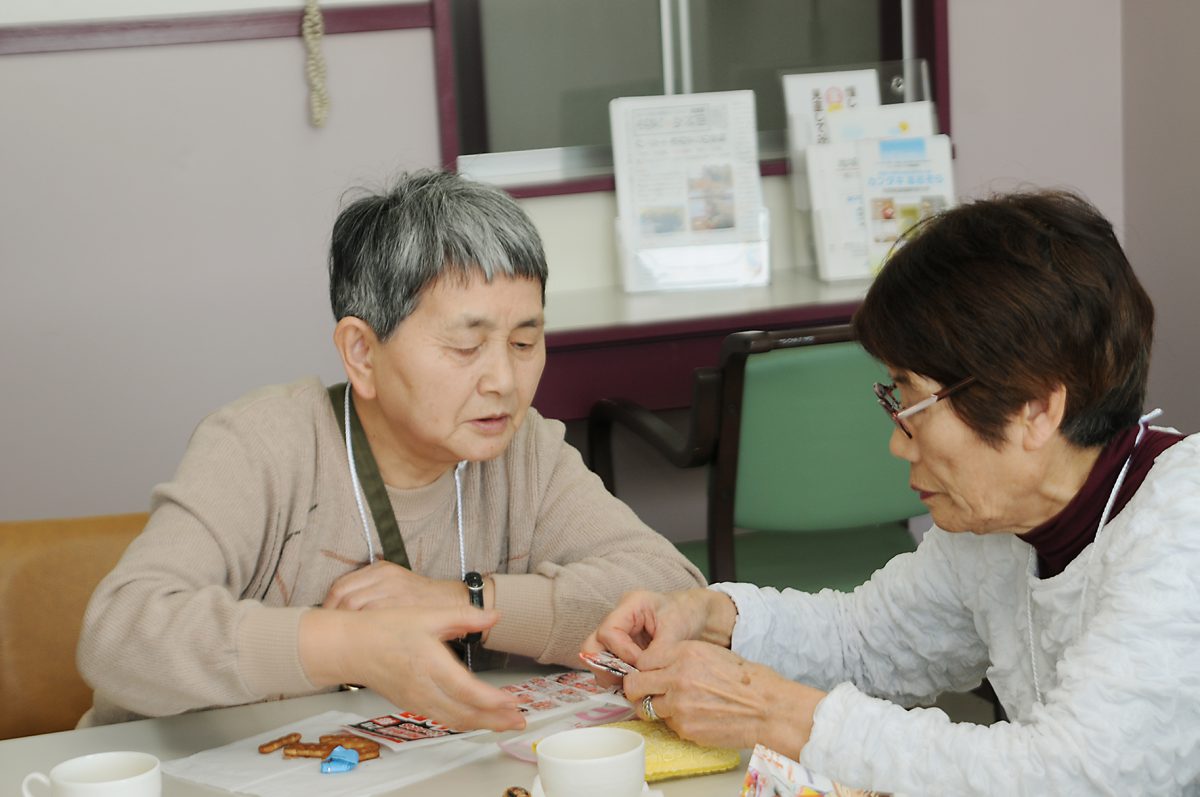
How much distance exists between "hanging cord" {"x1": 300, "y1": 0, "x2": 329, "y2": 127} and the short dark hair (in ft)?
6.57

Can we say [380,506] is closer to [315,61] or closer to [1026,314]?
[1026,314]

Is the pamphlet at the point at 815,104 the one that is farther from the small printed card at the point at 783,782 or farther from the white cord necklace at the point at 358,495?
the small printed card at the point at 783,782

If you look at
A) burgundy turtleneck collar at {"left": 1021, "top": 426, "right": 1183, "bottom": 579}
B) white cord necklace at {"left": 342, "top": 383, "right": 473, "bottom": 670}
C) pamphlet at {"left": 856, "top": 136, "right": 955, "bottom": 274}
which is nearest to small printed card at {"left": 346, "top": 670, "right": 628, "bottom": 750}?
white cord necklace at {"left": 342, "top": 383, "right": 473, "bottom": 670}

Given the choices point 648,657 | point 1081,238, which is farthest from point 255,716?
point 1081,238

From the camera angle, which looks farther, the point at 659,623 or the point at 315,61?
the point at 315,61

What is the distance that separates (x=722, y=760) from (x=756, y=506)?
1163mm

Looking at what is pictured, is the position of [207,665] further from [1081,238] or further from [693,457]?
[693,457]

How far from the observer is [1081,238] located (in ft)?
4.18

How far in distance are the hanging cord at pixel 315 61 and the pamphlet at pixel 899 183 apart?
4.05 feet

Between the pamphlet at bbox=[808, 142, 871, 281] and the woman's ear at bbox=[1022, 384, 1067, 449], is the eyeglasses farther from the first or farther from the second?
the pamphlet at bbox=[808, 142, 871, 281]

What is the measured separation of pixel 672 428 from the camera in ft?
8.32

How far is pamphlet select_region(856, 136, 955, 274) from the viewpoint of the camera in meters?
3.24

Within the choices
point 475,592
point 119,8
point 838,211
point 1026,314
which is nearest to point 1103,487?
point 1026,314

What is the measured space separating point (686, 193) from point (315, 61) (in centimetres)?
89
